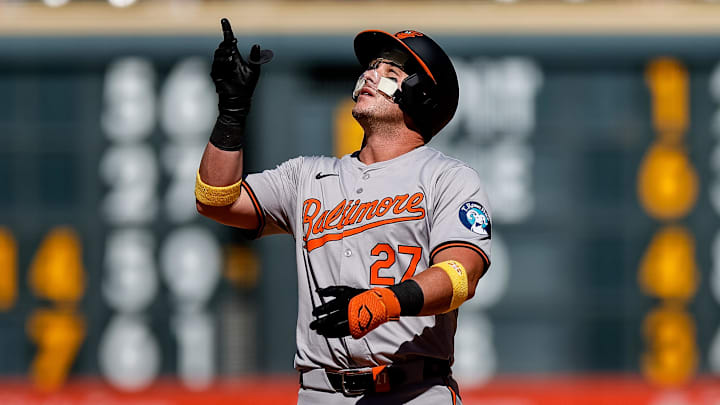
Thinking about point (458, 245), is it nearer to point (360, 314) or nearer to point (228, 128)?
point (360, 314)

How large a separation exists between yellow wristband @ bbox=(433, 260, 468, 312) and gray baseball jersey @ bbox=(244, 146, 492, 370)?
0.33ft

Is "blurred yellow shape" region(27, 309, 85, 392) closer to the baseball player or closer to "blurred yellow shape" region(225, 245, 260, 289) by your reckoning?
"blurred yellow shape" region(225, 245, 260, 289)

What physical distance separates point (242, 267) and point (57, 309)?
169 centimetres

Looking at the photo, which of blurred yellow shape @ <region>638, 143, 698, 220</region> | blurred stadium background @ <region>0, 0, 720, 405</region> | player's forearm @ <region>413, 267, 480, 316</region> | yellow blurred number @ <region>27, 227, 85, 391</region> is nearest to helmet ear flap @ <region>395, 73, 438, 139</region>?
player's forearm @ <region>413, 267, 480, 316</region>

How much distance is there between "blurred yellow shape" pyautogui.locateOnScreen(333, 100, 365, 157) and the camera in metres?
10.9

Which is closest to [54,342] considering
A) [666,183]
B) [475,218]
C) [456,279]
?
[666,183]

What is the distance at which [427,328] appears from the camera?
383cm

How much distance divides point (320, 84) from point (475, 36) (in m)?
1.50

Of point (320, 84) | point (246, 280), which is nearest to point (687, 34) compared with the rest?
point (320, 84)

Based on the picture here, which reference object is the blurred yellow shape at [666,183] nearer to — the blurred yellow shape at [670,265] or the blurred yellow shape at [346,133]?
the blurred yellow shape at [670,265]

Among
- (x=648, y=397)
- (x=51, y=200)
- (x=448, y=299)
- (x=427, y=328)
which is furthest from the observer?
(x=51, y=200)

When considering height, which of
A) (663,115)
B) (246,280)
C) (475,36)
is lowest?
(246,280)

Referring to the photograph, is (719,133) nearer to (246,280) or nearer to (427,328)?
(246,280)

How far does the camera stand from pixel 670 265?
1093cm
